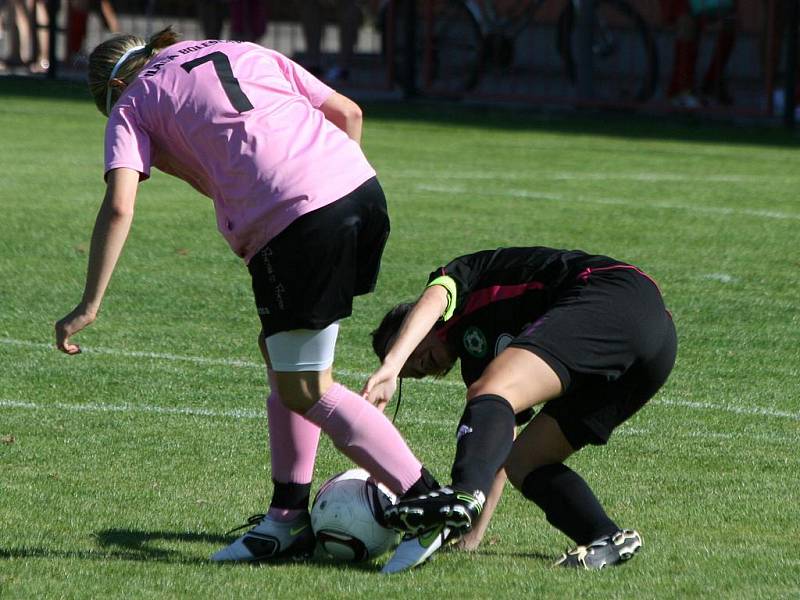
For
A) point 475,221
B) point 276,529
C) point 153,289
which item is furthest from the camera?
point 475,221

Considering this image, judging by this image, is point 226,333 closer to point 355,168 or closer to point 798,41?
point 355,168

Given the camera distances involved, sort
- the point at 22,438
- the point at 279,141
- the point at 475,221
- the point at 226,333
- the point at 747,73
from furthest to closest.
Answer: the point at 747,73, the point at 475,221, the point at 226,333, the point at 22,438, the point at 279,141

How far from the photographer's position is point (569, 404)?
4441 mm

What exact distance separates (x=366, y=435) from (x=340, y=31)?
17059 millimetres

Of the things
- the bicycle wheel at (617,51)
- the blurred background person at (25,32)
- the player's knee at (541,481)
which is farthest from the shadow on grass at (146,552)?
the blurred background person at (25,32)

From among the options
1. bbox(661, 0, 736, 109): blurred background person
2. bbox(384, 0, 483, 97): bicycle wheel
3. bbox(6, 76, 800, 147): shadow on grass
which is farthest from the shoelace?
bbox(384, 0, 483, 97): bicycle wheel

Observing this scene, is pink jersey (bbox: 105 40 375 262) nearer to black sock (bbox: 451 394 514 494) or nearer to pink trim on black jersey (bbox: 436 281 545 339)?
pink trim on black jersey (bbox: 436 281 545 339)

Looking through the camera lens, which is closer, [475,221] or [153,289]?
[153,289]

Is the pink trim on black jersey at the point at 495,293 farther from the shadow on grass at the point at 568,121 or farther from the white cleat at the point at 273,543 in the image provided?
the shadow on grass at the point at 568,121

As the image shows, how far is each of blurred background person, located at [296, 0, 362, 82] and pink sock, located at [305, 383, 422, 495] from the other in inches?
650

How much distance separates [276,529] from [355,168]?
3.51ft

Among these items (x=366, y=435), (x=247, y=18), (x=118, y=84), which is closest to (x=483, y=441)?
(x=366, y=435)

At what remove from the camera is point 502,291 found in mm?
4484

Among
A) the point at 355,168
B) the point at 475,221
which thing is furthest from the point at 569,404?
the point at 475,221
